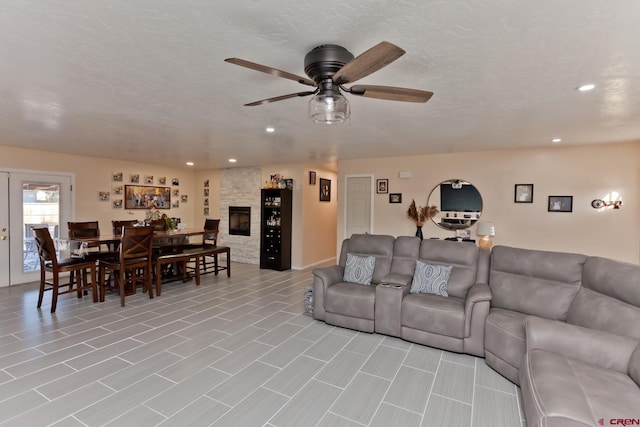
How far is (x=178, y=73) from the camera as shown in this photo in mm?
2328

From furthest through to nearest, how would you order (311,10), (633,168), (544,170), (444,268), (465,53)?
(544,170) < (633,168) < (444,268) < (465,53) < (311,10)

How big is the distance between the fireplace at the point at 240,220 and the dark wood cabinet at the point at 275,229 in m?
0.89

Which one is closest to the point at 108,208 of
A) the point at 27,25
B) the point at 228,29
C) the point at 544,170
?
the point at 27,25

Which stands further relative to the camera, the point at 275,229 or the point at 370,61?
the point at 275,229

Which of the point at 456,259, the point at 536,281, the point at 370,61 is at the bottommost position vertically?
the point at 536,281

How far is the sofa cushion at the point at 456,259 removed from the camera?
3486 millimetres

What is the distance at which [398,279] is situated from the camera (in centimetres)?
364

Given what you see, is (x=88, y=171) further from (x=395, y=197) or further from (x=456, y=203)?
(x=456, y=203)

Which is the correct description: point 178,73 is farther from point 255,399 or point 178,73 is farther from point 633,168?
point 633,168

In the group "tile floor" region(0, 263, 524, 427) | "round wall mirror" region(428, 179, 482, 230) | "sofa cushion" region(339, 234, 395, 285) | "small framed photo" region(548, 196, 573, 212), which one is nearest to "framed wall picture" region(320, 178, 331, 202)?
"round wall mirror" region(428, 179, 482, 230)

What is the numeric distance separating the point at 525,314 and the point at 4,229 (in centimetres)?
780

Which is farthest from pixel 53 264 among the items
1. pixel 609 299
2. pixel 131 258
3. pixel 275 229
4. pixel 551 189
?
pixel 551 189

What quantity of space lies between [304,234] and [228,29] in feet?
18.5

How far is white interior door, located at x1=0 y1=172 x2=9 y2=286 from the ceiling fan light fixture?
630 cm
